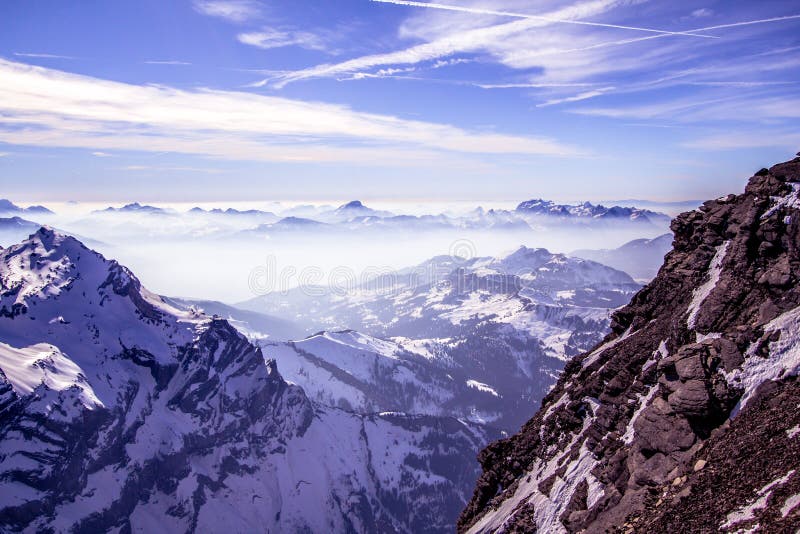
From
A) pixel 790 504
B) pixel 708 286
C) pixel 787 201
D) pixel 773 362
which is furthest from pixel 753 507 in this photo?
pixel 787 201


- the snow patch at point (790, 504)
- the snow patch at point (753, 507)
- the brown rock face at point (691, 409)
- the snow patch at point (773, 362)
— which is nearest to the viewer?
the snow patch at point (790, 504)

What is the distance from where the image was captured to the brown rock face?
1501 inches

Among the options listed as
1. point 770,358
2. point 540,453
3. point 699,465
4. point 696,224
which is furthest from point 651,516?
→ point 696,224

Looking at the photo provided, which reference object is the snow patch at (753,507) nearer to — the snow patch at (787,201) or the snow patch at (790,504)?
the snow patch at (790,504)

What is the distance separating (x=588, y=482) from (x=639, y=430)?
8.33m

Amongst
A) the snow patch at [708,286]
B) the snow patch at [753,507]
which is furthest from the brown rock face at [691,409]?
the snow patch at [708,286]

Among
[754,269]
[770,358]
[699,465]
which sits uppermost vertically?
[754,269]

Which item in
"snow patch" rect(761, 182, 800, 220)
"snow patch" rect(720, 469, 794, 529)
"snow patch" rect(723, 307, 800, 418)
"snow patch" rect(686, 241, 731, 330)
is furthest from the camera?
"snow patch" rect(686, 241, 731, 330)

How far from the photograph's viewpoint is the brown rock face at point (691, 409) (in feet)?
125

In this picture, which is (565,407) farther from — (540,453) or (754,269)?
(754,269)

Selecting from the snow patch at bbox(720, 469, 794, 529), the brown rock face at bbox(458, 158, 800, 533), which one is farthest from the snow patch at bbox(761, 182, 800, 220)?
the snow patch at bbox(720, 469, 794, 529)

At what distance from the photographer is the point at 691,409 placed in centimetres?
4703

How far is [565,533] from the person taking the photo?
52.5 meters

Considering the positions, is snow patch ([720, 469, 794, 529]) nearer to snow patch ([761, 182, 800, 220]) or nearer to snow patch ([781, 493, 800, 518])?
snow patch ([781, 493, 800, 518])
